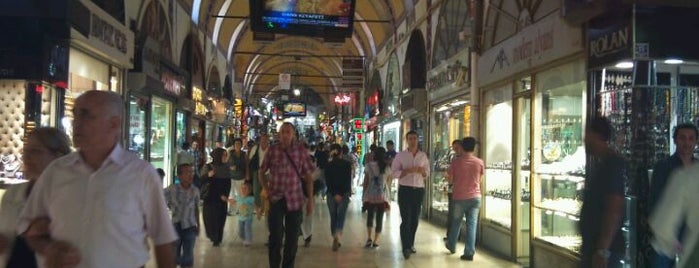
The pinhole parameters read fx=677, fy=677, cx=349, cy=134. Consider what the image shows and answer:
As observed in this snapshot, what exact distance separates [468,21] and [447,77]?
1133 millimetres

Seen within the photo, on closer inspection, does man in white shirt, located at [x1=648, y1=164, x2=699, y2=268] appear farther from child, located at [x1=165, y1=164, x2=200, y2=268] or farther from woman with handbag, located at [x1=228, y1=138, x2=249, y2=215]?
woman with handbag, located at [x1=228, y1=138, x2=249, y2=215]

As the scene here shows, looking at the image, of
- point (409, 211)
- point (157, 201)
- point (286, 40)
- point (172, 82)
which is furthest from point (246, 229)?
point (286, 40)

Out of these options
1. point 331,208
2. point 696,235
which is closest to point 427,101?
point 331,208

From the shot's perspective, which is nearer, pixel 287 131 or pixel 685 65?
pixel 685 65

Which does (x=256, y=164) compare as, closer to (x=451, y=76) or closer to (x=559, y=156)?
(x=451, y=76)

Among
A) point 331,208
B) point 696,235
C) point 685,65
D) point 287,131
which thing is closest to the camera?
point 696,235

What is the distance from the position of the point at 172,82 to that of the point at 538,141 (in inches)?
344

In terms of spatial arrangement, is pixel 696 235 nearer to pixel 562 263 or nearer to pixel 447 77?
pixel 562 263

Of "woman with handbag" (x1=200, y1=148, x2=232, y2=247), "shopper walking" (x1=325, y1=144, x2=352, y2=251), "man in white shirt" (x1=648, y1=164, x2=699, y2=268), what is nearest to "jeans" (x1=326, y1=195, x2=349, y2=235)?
"shopper walking" (x1=325, y1=144, x2=352, y2=251)

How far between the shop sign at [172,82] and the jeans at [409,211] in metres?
6.39

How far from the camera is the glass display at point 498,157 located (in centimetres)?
900

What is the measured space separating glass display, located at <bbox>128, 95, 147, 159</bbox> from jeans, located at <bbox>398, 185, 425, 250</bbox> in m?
5.12

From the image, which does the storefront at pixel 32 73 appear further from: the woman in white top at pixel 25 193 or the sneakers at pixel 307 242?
the woman in white top at pixel 25 193

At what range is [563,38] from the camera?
21.9ft
